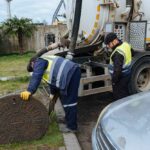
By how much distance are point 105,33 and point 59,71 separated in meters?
2.52

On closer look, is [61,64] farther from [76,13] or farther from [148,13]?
[148,13]

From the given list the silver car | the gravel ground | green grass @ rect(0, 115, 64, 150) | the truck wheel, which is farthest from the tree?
the silver car

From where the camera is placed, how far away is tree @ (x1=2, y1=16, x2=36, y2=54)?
64.0ft

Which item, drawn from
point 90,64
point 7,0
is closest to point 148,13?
point 90,64

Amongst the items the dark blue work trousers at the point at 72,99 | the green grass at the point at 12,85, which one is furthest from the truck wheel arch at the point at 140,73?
the green grass at the point at 12,85

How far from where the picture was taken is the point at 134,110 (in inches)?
150

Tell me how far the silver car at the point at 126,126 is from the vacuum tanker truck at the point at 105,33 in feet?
10.4

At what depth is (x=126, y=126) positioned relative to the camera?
3.43 meters

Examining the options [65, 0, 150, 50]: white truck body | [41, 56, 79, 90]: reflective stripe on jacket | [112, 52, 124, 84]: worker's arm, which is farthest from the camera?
[65, 0, 150, 50]: white truck body

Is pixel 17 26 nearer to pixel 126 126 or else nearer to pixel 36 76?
pixel 36 76

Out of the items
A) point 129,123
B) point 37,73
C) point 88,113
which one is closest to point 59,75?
point 37,73

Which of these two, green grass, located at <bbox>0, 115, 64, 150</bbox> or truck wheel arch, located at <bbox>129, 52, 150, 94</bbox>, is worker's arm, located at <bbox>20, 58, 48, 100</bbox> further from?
truck wheel arch, located at <bbox>129, 52, 150, 94</bbox>

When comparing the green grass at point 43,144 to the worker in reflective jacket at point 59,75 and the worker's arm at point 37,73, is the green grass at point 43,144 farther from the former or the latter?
the worker's arm at point 37,73

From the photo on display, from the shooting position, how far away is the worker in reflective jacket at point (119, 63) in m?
6.06
